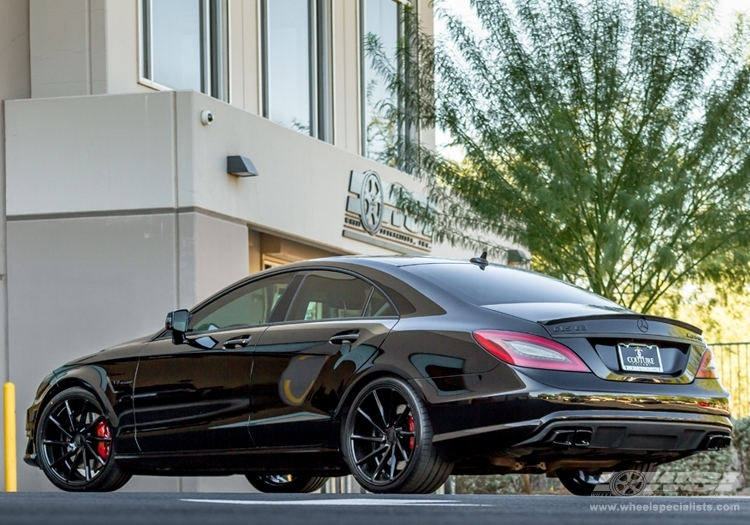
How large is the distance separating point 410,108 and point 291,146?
149 cm

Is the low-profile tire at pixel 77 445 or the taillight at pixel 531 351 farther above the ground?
the taillight at pixel 531 351

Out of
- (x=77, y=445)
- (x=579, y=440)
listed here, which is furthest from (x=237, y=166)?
(x=579, y=440)

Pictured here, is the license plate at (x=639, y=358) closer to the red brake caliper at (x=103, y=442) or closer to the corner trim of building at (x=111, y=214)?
the red brake caliper at (x=103, y=442)

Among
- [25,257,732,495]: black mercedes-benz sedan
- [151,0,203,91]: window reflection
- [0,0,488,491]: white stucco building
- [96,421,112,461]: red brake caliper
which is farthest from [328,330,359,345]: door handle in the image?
[151,0,203,91]: window reflection

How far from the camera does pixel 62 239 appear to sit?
592 inches

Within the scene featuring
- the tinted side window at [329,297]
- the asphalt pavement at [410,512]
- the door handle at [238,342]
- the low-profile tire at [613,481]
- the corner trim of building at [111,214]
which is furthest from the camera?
the corner trim of building at [111,214]

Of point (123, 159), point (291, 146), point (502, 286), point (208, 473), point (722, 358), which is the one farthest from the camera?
point (722, 358)

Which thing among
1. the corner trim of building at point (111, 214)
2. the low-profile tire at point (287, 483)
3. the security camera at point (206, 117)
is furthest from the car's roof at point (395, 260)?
the security camera at point (206, 117)

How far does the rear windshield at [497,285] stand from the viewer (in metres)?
7.61

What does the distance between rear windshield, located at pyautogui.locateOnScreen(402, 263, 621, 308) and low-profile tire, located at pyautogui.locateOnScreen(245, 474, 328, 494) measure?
2.12 m

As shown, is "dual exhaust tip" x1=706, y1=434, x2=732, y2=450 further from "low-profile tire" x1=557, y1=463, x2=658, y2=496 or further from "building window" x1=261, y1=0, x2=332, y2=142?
"building window" x1=261, y1=0, x2=332, y2=142

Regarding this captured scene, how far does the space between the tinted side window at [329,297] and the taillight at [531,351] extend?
3.65 feet

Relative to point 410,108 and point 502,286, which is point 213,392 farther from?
point 410,108

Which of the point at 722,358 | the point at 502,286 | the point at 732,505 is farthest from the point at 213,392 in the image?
the point at 722,358
